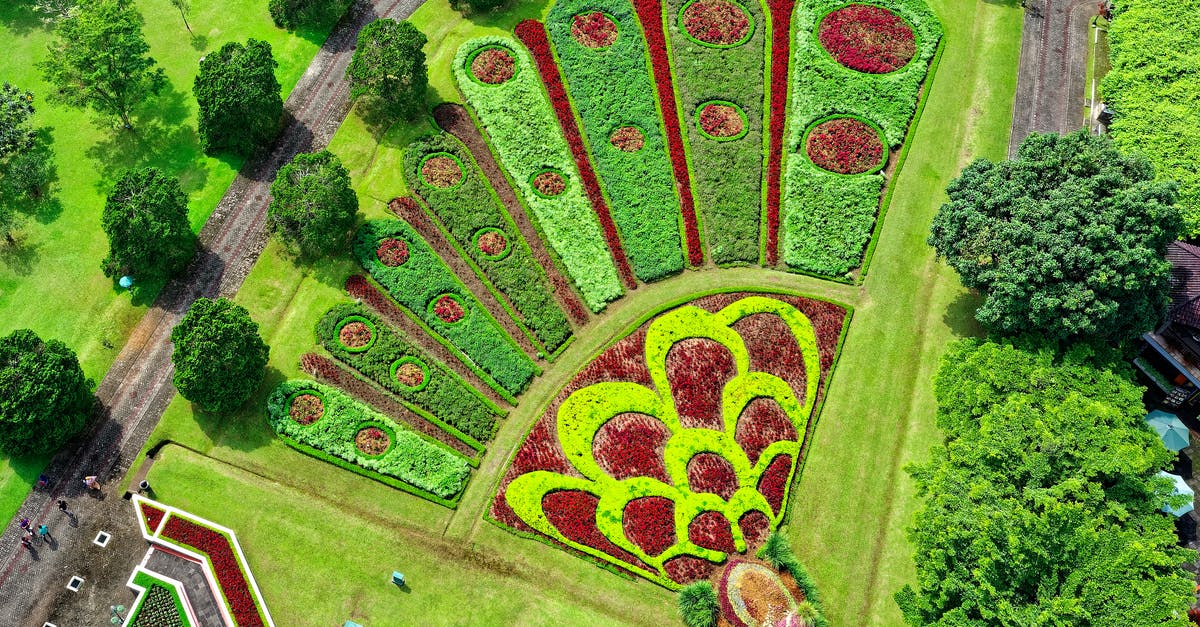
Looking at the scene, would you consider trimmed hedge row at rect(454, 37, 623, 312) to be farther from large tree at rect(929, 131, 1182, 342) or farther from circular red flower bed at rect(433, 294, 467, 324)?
large tree at rect(929, 131, 1182, 342)

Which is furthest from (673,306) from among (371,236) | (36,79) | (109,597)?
(36,79)

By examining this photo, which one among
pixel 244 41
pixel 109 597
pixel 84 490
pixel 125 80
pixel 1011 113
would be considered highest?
pixel 1011 113

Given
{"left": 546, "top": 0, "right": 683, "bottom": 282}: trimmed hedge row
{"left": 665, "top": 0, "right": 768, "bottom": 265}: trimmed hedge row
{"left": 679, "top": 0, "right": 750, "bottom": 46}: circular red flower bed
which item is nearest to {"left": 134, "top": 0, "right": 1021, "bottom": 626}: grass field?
{"left": 546, "top": 0, "right": 683, "bottom": 282}: trimmed hedge row

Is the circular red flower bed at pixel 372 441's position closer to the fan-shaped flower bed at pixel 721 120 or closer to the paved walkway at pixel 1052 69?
the fan-shaped flower bed at pixel 721 120

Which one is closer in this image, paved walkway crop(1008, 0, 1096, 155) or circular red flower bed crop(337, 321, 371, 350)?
circular red flower bed crop(337, 321, 371, 350)

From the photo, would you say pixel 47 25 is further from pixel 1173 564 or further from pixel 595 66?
pixel 1173 564
